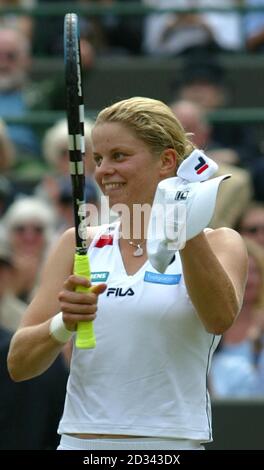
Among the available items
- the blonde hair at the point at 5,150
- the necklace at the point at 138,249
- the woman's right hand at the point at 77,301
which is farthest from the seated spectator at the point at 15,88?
the woman's right hand at the point at 77,301

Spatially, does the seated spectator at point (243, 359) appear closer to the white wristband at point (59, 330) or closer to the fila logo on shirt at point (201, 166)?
the white wristband at point (59, 330)

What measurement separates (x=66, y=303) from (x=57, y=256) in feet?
1.30

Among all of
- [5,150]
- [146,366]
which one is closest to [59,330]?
→ [146,366]

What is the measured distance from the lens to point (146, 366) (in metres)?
4.10

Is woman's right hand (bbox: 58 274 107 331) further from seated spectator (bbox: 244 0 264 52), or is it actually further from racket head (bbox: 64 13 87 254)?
seated spectator (bbox: 244 0 264 52)

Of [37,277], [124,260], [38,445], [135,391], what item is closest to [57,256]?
[124,260]

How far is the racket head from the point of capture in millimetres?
3922

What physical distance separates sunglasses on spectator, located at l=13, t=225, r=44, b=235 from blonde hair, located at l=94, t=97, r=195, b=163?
3917 mm

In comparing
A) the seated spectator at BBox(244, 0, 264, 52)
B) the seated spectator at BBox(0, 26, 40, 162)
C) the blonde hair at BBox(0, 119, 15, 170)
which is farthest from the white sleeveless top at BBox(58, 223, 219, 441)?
the seated spectator at BBox(244, 0, 264, 52)

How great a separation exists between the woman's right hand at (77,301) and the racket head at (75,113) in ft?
0.53

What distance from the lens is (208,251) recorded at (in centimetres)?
392

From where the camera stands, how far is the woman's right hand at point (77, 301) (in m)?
3.89

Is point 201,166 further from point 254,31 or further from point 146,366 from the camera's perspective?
point 254,31

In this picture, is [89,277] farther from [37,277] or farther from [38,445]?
[37,277]
